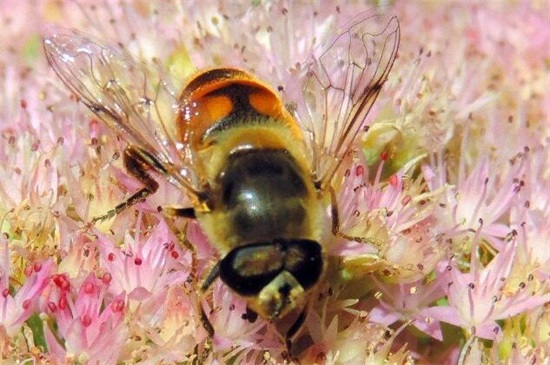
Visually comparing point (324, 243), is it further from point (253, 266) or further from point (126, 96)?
point (126, 96)

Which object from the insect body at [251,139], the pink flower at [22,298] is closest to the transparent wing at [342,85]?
the insect body at [251,139]

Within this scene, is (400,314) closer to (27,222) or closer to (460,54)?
(27,222)

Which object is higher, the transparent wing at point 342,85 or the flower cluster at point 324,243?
the transparent wing at point 342,85

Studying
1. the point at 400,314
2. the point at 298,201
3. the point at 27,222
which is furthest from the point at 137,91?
the point at 400,314

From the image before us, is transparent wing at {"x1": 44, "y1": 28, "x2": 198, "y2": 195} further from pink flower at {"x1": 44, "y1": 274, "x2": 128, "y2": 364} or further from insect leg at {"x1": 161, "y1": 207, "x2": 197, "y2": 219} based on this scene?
pink flower at {"x1": 44, "y1": 274, "x2": 128, "y2": 364}

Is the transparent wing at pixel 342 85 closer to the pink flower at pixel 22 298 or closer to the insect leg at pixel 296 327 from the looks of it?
the insect leg at pixel 296 327

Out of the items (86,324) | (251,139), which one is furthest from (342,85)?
(86,324)
